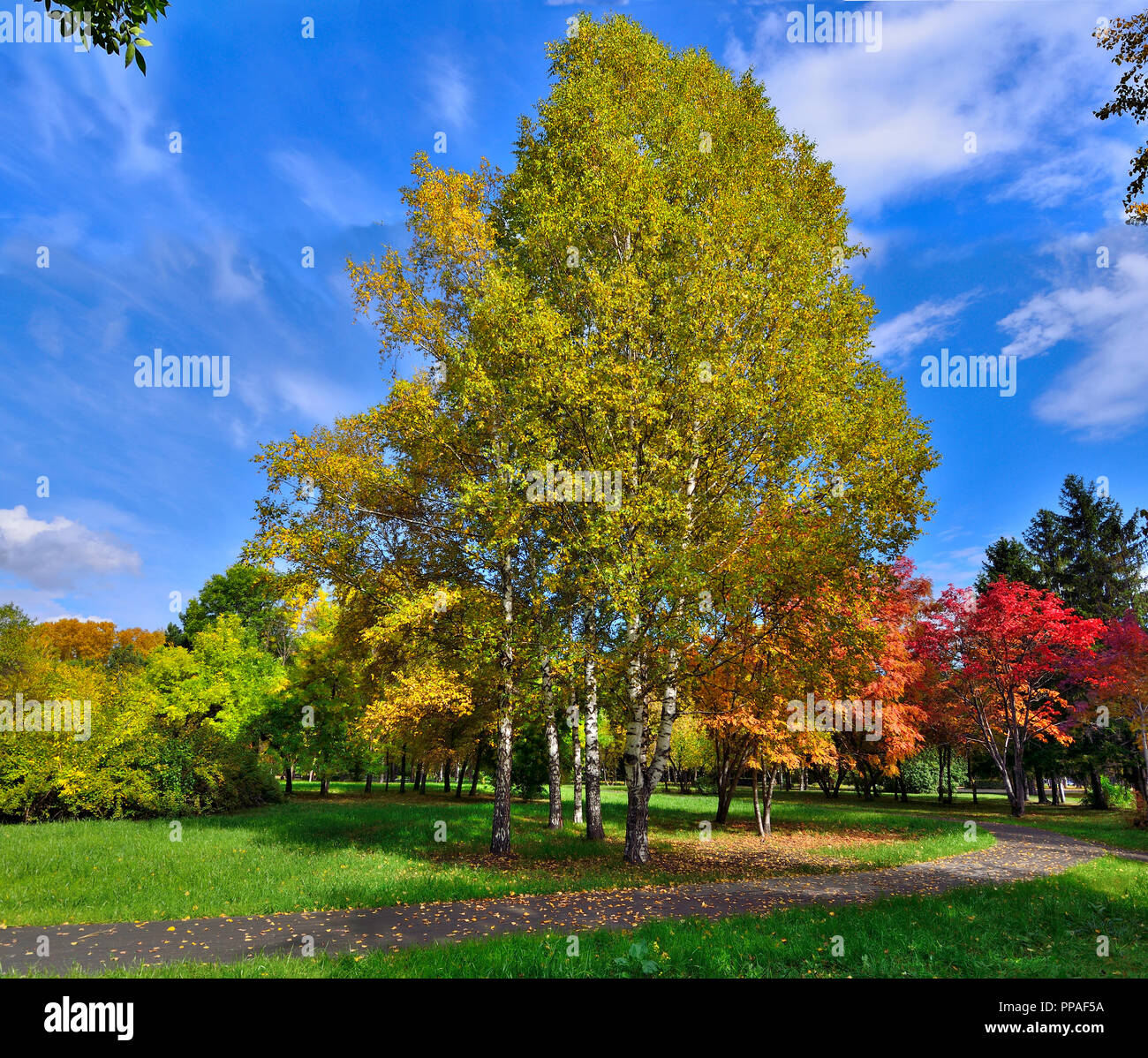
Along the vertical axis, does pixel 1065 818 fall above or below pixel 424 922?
below

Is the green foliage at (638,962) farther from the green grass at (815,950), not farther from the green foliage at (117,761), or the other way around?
the green foliage at (117,761)

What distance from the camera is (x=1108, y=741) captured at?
115 ft

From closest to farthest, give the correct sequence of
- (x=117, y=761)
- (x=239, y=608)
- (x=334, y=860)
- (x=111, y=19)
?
(x=111, y=19) < (x=334, y=860) < (x=117, y=761) < (x=239, y=608)

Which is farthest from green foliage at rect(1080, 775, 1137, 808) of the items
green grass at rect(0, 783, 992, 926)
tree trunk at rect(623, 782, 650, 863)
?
tree trunk at rect(623, 782, 650, 863)

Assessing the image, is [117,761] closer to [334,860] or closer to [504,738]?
[334,860]

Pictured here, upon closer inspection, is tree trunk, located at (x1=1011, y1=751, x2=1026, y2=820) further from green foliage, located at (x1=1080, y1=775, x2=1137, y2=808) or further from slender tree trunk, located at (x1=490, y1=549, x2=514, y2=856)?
slender tree trunk, located at (x1=490, y1=549, x2=514, y2=856)

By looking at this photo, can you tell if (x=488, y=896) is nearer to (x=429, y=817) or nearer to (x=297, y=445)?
(x=297, y=445)

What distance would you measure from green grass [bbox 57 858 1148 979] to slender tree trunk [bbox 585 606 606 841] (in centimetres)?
574

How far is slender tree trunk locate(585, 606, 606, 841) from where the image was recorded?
13.6 m

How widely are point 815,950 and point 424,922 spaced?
5.06m

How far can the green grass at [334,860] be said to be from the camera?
9805 mm

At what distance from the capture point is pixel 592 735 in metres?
15.9

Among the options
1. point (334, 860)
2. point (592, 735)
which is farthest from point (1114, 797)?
point (334, 860)
